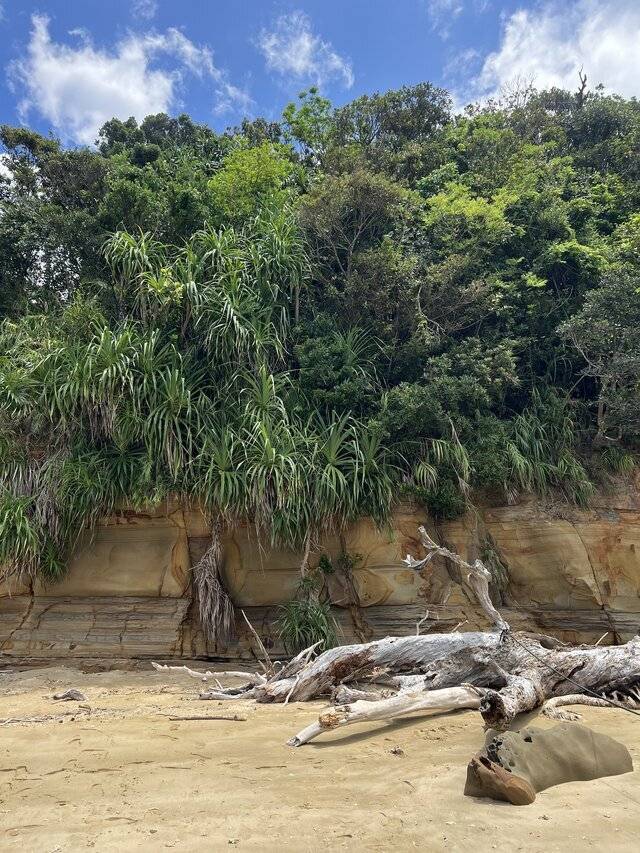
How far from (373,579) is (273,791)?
6.30 m

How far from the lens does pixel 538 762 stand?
142 inches

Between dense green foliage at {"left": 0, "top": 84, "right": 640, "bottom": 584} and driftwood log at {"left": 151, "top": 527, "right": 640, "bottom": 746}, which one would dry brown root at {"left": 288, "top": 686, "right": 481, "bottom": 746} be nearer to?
driftwood log at {"left": 151, "top": 527, "right": 640, "bottom": 746}

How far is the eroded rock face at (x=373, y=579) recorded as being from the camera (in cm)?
910

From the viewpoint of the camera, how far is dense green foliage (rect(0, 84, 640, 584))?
9.08 meters

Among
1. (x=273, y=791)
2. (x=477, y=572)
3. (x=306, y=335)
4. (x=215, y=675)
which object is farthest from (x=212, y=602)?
(x=273, y=791)

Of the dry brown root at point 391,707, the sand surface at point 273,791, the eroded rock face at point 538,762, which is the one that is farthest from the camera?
the dry brown root at point 391,707

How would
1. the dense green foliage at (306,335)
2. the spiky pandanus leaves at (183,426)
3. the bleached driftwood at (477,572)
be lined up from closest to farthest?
the bleached driftwood at (477,572) < the spiky pandanus leaves at (183,426) < the dense green foliage at (306,335)

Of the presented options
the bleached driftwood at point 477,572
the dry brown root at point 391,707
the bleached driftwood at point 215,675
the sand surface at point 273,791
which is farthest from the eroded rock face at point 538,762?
the bleached driftwood at point 215,675

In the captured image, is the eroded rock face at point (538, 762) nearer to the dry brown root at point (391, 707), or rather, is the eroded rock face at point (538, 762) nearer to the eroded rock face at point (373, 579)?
the dry brown root at point (391, 707)

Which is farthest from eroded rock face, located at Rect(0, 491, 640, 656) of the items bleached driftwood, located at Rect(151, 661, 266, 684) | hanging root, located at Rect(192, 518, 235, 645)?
bleached driftwood, located at Rect(151, 661, 266, 684)

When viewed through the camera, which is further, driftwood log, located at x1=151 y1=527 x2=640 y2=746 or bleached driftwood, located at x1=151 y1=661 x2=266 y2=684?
bleached driftwood, located at x1=151 y1=661 x2=266 y2=684

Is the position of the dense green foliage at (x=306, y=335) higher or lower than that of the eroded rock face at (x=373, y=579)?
higher

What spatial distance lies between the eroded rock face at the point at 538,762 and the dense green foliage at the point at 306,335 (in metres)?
5.36

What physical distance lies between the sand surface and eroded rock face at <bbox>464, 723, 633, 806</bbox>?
76 mm
